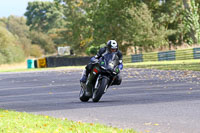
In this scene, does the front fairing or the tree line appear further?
the tree line

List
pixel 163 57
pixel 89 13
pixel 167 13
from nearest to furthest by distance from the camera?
1. pixel 163 57
2. pixel 167 13
3. pixel 89 13

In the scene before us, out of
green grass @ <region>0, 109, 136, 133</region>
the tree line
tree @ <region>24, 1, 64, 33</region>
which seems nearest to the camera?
green grass @ <region>0, 109, 136, 133</region>

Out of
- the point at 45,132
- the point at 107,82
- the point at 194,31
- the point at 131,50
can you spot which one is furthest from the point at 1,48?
the point at 45,132

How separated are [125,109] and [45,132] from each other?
3.90 metres

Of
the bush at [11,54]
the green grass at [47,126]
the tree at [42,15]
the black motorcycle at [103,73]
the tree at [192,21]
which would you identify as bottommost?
the bush at [11,54]

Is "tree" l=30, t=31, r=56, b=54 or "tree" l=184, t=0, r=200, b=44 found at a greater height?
"tree" l=184, t=0, r=200, b=44

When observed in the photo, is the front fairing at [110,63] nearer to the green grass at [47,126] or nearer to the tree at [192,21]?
the green grass at [47,126]

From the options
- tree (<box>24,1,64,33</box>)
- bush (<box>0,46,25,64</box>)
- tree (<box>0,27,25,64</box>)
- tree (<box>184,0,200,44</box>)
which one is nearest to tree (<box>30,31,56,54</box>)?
tree (<box>24,1,64,33</box>)

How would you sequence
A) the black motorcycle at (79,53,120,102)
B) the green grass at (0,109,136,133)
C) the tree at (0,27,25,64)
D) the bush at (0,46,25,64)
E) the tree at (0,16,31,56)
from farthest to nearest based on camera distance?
the tree at (0,16,31,56) < the bush at (0,46,25,64) < the tree at (0,27,25,64) < the black motorcycle at (79,53,120,102) < the green grass at (0,109,136,133)

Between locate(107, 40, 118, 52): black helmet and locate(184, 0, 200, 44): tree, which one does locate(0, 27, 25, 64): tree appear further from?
locate(107, 40, 118, 52): black helmet

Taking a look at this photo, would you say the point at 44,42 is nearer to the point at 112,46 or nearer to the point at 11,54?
the point at 11,54

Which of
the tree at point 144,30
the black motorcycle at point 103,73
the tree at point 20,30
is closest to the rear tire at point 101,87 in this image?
the black motorcycle at point 103,73

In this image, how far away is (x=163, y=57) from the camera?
2007 inches

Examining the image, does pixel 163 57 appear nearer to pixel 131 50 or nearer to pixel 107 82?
pixel 131 50
